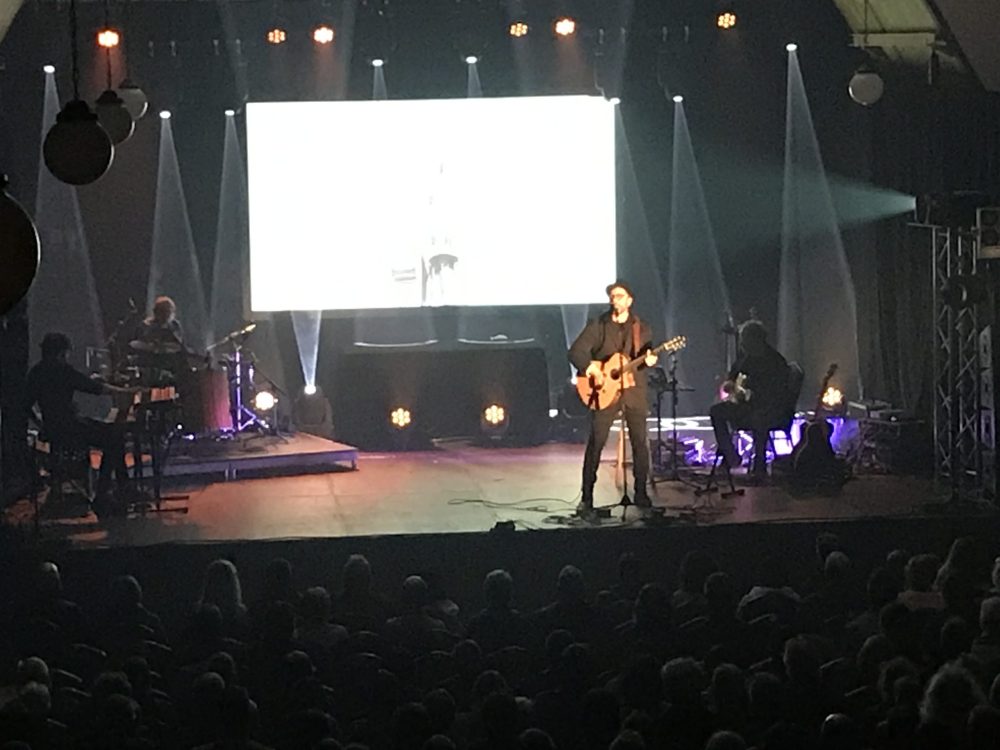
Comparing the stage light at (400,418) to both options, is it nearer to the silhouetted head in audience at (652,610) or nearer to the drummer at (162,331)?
the drummer at (162,331)

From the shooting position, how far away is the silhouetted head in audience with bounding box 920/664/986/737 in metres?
5.39

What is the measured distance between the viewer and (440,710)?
5.62 meters

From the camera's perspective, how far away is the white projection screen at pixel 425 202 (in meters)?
14.5

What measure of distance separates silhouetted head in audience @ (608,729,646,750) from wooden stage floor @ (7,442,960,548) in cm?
493

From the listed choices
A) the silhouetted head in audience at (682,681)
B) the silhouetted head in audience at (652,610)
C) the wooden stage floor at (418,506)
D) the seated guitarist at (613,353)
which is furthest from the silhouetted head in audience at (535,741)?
the seated guitarist at (613,353)

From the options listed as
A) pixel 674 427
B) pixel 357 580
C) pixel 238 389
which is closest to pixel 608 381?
pixel 674 427

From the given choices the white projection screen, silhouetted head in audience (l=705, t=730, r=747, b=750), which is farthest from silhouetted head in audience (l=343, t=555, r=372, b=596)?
the white projection screen

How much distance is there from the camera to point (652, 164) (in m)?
15.6

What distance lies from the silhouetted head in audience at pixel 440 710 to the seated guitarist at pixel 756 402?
650 centimetres

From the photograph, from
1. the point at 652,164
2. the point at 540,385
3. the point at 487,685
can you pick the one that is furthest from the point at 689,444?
the point at 487,685

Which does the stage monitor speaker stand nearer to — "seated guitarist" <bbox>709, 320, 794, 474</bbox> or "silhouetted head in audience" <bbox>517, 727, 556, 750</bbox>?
"seated guitarist" <bbox>709, 320, 794, 474</bbox>

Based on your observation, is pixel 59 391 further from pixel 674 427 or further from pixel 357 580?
pixel 674 427

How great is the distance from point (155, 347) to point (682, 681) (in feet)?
23.9

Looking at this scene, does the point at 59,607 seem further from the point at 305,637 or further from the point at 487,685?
the point at 487,685
